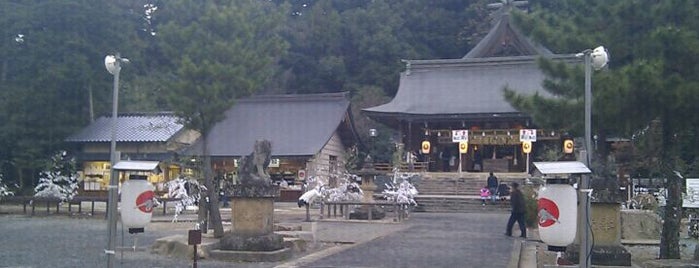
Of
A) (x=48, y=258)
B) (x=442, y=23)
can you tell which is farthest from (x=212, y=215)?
(x=442, y=23)

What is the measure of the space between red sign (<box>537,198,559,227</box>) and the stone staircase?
21.7 metres

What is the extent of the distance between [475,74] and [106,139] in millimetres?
21030

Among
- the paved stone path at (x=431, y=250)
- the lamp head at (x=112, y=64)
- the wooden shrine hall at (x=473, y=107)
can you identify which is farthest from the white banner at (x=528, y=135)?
the lamp head at (x=112, y=64)

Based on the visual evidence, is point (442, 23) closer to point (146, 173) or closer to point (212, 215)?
point (212, 215)

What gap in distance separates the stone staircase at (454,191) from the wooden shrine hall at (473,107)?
1.64 meters

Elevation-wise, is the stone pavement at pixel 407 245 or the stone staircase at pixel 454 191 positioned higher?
the stone staircase at pixel 454 191

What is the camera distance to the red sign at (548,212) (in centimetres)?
755

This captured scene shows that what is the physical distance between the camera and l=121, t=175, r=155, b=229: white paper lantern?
27.9 feet

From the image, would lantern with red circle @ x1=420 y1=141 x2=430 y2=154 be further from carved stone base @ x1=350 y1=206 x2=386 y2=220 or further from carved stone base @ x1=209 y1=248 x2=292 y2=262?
carved stone base @ x1=209 y1=248 x2=292 y2=262

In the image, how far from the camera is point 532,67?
40.1 m

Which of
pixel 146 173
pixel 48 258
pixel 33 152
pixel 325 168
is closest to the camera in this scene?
pixel 146 173

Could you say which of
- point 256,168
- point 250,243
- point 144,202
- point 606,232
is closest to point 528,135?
point 606,232

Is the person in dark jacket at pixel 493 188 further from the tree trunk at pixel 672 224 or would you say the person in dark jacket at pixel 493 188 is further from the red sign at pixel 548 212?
the red sign at pixel 548 212

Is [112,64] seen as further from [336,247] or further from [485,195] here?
[485,195]
